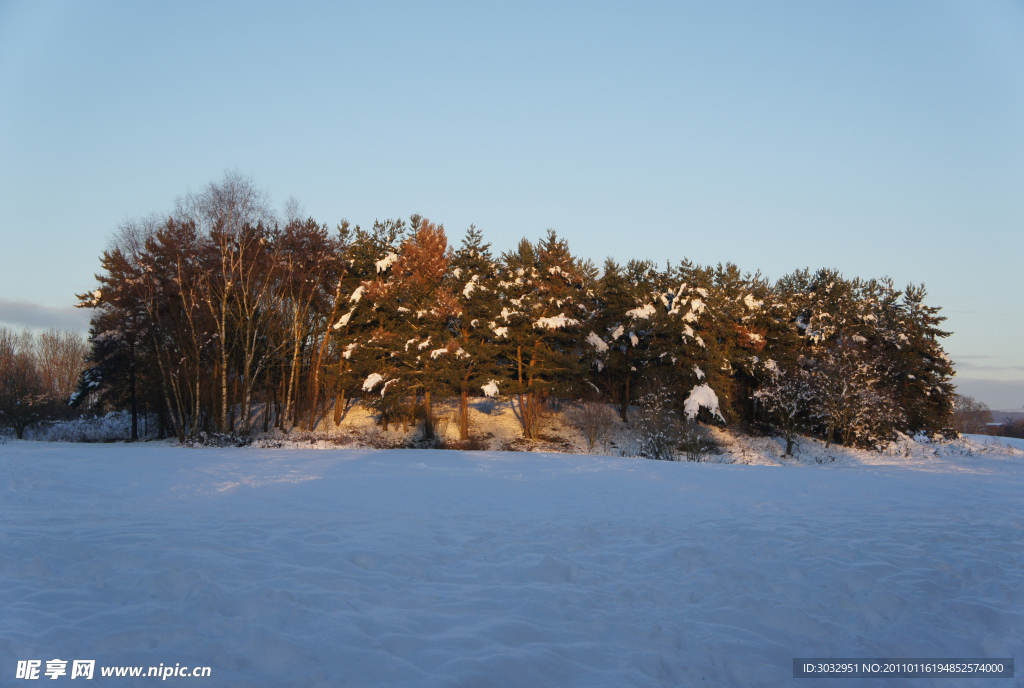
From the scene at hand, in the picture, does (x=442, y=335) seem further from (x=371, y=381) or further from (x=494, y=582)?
(x=494, y=582)

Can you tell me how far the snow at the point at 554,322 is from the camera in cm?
2975

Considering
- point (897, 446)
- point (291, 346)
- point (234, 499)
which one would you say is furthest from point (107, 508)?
point (897, 446)

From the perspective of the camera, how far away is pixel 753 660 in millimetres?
4449

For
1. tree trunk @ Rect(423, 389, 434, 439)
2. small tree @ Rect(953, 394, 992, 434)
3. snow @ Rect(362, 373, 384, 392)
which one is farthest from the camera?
small tree @ Rect(953, 394, 992, 434)

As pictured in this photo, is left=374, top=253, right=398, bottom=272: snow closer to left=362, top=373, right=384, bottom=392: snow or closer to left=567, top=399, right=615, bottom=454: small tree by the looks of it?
left=362, top=373, right=384, bottom=392: snow

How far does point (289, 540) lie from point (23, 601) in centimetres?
271

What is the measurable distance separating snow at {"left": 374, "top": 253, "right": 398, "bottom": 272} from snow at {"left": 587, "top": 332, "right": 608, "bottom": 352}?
483 inches

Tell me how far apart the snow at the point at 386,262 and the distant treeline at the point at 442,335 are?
12 centimetres

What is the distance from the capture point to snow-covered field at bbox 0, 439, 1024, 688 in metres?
4.23

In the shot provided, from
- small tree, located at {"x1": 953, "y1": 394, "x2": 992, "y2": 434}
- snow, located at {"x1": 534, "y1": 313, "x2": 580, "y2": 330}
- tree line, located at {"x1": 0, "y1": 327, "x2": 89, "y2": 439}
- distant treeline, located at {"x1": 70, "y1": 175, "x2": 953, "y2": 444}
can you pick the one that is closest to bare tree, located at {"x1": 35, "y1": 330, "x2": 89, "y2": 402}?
tree line, located at {"x1": 0, "y1": 327, "x2": 89, "y2": 439}

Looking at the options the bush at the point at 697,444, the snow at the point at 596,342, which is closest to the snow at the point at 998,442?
the bush at the point at 697,444

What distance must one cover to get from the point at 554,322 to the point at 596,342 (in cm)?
383

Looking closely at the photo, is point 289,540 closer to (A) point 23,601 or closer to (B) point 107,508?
(A) point 23,601

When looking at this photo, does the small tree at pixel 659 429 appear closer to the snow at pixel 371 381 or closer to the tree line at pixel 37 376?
the snow at pixel 371 381
